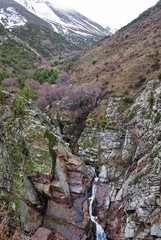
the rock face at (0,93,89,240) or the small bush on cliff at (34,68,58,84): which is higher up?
the small bush on cliff at (34,68,58,84)

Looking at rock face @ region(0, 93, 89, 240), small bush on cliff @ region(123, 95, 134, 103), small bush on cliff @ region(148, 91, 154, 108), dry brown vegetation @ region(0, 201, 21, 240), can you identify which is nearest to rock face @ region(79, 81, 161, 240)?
small bush on cliff @ region(148, 91, 154, 108)

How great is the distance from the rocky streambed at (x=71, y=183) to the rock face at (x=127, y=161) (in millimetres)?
80

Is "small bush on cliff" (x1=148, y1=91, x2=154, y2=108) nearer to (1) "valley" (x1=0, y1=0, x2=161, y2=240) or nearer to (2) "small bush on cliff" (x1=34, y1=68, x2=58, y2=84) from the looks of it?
(1) "valley" (x1=0, y1=0, x2=161, y2=240)

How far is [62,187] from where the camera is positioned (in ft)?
86.3

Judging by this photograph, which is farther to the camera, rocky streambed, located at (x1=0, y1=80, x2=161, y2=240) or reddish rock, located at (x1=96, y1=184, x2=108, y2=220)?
reddish rock, located at (x1=96, y1=184, x2=108, y2=220)

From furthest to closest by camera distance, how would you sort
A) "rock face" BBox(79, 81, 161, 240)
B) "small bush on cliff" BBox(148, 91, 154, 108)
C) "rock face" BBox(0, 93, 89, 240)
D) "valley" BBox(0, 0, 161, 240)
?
"small bush on cliff" BBox(148, 91, 154, 108)
"rock face" BBox(0, 93, 89, 240)
"valley" BBox(0, 0, 161, 240)
"rock face" BBox(79, 81, 161, 240)

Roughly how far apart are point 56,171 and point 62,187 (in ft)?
5.45

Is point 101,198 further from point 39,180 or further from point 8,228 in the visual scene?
point 8,228

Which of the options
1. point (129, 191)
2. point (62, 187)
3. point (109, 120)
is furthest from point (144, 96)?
point (62, 187)

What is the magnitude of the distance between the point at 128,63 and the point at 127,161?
25757mm

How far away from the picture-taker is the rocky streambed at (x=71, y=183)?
78.3 ft

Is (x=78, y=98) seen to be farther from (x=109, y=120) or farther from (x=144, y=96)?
(x=144, y=96)

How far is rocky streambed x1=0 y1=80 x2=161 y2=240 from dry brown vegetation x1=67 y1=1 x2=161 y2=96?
11.0m

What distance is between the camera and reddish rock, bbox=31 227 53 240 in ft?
79.2
